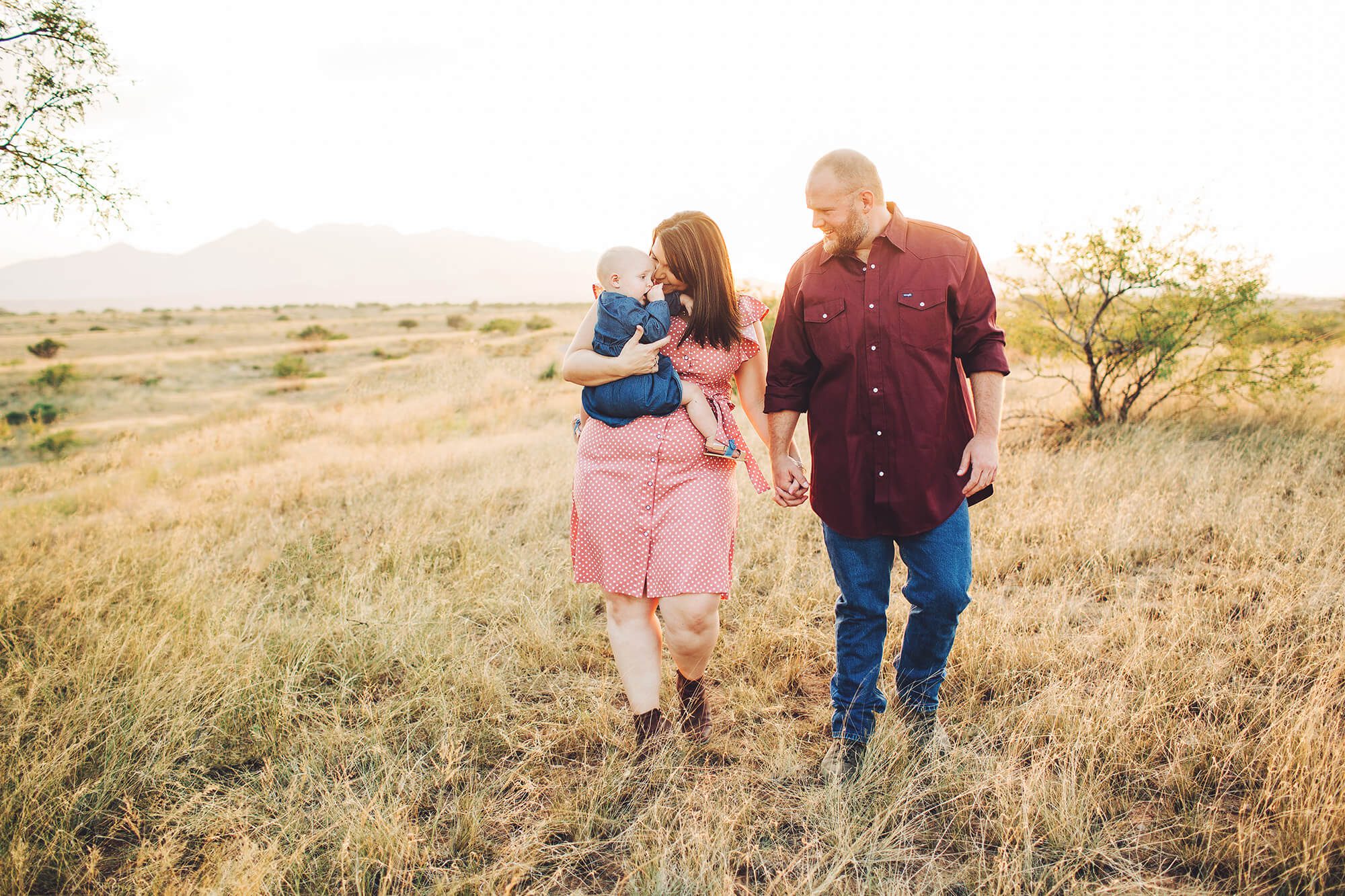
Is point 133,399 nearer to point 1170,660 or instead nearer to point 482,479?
point 482,479

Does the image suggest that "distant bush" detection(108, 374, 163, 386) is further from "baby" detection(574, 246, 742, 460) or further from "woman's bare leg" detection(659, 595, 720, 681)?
"woman's bare leg" detection(659, 595, 720, 681)

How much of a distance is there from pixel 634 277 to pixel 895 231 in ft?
3.29

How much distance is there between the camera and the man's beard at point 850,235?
246cm

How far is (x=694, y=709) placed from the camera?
2922 mm

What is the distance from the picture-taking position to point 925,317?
245 centimetres

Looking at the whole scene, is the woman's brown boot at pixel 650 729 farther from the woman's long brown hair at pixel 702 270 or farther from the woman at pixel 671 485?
the woman's long brown hair at pixel 702 270

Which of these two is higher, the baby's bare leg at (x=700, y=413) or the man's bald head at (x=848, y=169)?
the man's bald head at (x=848, y=169)

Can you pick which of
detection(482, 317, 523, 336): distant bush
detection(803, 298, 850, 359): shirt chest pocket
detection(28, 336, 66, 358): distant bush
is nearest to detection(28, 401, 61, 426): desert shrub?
detection(28, 336, 66, 358): distant bush

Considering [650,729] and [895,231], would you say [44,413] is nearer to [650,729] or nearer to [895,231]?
[650,729]

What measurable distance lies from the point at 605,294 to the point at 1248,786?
288 cm

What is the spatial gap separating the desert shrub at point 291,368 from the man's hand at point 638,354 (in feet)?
78.0

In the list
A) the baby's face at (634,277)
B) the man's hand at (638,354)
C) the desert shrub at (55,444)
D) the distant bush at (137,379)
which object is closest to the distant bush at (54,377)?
the distant bush at (137,379)

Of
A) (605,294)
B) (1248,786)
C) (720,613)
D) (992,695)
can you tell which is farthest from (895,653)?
(605,294)

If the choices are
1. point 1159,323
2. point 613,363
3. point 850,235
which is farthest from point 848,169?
point 1159,323
